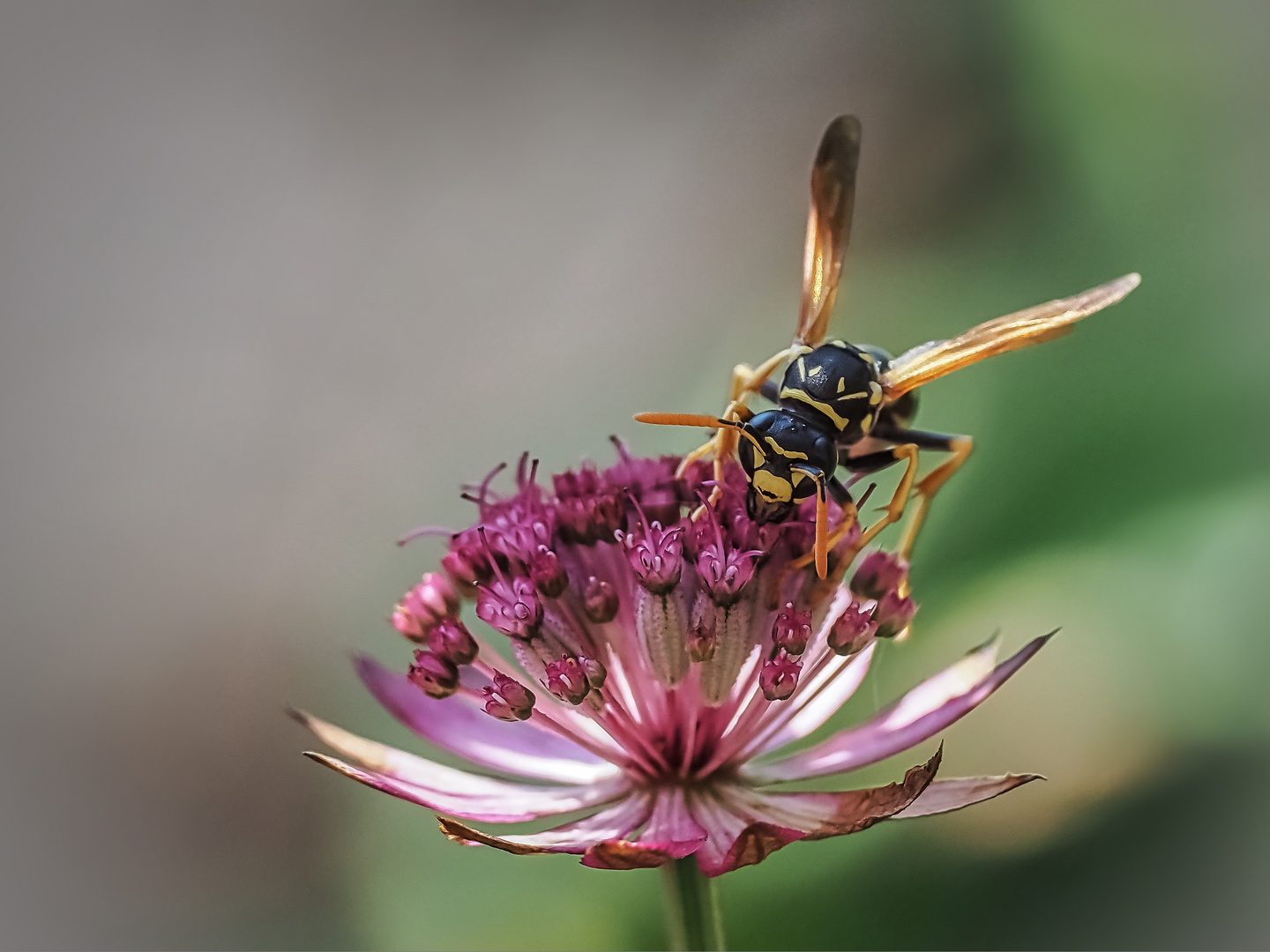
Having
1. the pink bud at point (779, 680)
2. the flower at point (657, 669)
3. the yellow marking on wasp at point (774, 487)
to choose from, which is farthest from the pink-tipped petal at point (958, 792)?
the yellow marking on wasp at point (774, 487)

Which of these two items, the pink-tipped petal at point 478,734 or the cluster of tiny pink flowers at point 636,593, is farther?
the pink-tipped petal at point 478,734

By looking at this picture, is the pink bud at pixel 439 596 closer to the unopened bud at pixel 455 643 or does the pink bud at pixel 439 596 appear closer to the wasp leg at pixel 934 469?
the unopened bud at pixel 455 643

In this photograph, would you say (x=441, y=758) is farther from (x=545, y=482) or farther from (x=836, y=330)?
(x=836, y=330)

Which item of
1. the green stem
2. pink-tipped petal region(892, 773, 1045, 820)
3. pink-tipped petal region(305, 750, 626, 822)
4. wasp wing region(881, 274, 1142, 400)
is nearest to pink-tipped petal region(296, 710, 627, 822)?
pink-tipped petal region(305, 750, 626, 822)

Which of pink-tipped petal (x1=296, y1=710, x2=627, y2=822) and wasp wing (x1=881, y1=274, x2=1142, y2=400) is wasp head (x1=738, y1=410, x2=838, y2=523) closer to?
wasp wing (x1=881, y1=274, x2=1142, y2=400)

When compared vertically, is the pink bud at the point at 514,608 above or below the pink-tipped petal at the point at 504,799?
above

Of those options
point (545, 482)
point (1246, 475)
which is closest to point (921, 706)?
point (1246, 475)

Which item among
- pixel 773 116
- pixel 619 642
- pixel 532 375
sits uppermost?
pixel 773 116
